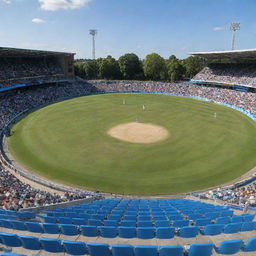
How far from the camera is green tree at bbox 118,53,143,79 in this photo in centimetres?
10319

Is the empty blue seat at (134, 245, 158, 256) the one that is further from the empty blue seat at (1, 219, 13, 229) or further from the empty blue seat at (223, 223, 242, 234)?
the empty blue seat at (1, 219, 13, 229)

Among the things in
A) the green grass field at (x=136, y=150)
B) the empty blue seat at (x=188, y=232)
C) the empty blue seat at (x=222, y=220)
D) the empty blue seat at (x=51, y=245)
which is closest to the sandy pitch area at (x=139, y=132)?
the green grass field at (x=136, y=150)

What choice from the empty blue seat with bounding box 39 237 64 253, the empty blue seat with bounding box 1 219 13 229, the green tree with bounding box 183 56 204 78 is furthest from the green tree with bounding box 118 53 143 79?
the empty blue seat with bounding box 39 237 64 253

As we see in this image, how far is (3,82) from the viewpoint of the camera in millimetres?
57719

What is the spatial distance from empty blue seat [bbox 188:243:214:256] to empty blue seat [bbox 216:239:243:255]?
608 mm

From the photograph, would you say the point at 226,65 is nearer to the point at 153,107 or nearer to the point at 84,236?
the point at 153,107

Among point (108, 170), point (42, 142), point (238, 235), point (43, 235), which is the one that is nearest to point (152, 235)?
point (238, 235)

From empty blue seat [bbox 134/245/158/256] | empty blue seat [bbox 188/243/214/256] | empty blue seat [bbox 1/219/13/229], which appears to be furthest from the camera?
empty blue seat [bbox 1/219/13/229]

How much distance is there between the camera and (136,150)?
3262 centimetres

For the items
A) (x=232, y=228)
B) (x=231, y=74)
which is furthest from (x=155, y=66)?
(x=232, y=228)

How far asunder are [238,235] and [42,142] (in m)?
31.7

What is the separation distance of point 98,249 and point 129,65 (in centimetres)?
10084

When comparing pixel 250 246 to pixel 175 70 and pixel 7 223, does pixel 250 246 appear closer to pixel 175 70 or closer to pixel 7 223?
pixel 7 223

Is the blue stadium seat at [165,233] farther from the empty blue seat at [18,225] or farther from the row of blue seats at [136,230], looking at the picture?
the empty blue seat at [18,225]
